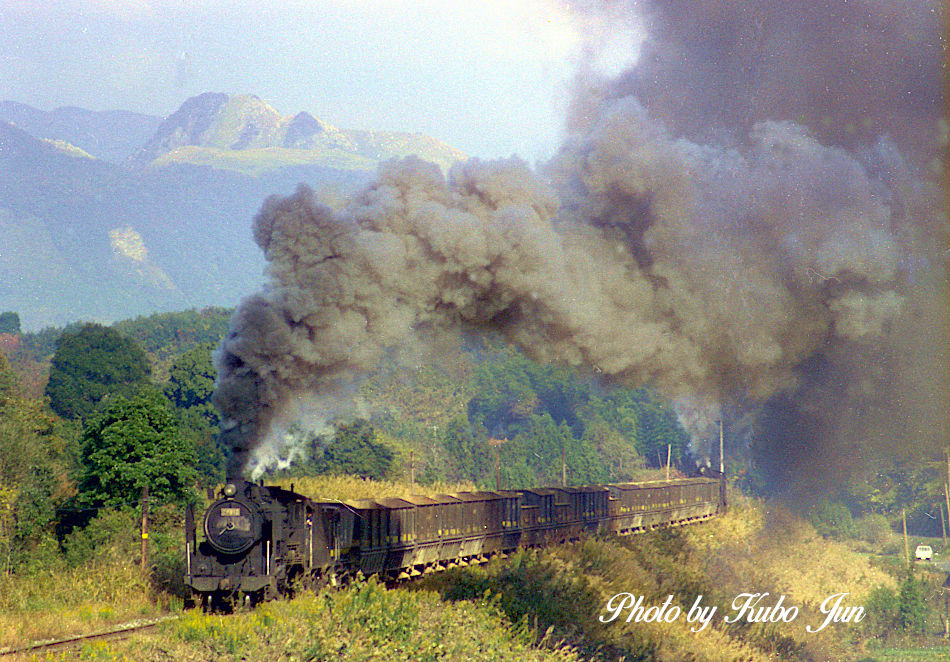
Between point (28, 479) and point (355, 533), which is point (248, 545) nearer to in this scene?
point (355, 533)

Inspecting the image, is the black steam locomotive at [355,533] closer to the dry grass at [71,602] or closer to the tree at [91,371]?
the dry grass at [71,602]

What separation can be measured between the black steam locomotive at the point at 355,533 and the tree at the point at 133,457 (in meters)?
15.9

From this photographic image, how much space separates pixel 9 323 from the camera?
7539 inches

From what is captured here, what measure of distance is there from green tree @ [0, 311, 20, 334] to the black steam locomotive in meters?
176

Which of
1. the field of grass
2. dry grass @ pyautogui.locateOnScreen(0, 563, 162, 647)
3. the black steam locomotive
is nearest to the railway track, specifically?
dry grass @ pyautogui.locateOnScreen(0, 563, 162, 647)

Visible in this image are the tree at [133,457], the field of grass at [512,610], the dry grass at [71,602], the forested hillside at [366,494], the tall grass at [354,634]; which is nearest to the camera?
the tall grass at [354,634]

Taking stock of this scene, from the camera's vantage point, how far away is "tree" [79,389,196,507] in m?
42.1

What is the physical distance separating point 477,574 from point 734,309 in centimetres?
1055

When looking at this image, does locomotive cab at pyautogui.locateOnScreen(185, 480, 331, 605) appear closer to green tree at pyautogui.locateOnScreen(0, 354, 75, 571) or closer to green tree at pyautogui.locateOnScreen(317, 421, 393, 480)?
green tree at pyautogui.locateOnScreen(0, 354, 75, 571)

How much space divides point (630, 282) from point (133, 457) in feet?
89.3

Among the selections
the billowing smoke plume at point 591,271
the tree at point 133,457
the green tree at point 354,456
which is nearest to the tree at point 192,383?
the green tree at point 354,456

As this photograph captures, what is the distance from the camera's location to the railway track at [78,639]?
17413mm

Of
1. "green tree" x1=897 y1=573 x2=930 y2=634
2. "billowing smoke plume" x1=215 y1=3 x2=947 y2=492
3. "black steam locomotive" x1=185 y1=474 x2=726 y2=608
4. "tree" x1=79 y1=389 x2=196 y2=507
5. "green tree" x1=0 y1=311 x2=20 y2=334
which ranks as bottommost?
"green tree" x1=897 y1=573 x2=930 y2=634

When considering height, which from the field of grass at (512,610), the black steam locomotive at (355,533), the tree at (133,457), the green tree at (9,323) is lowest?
the field of grass at (512,610)
